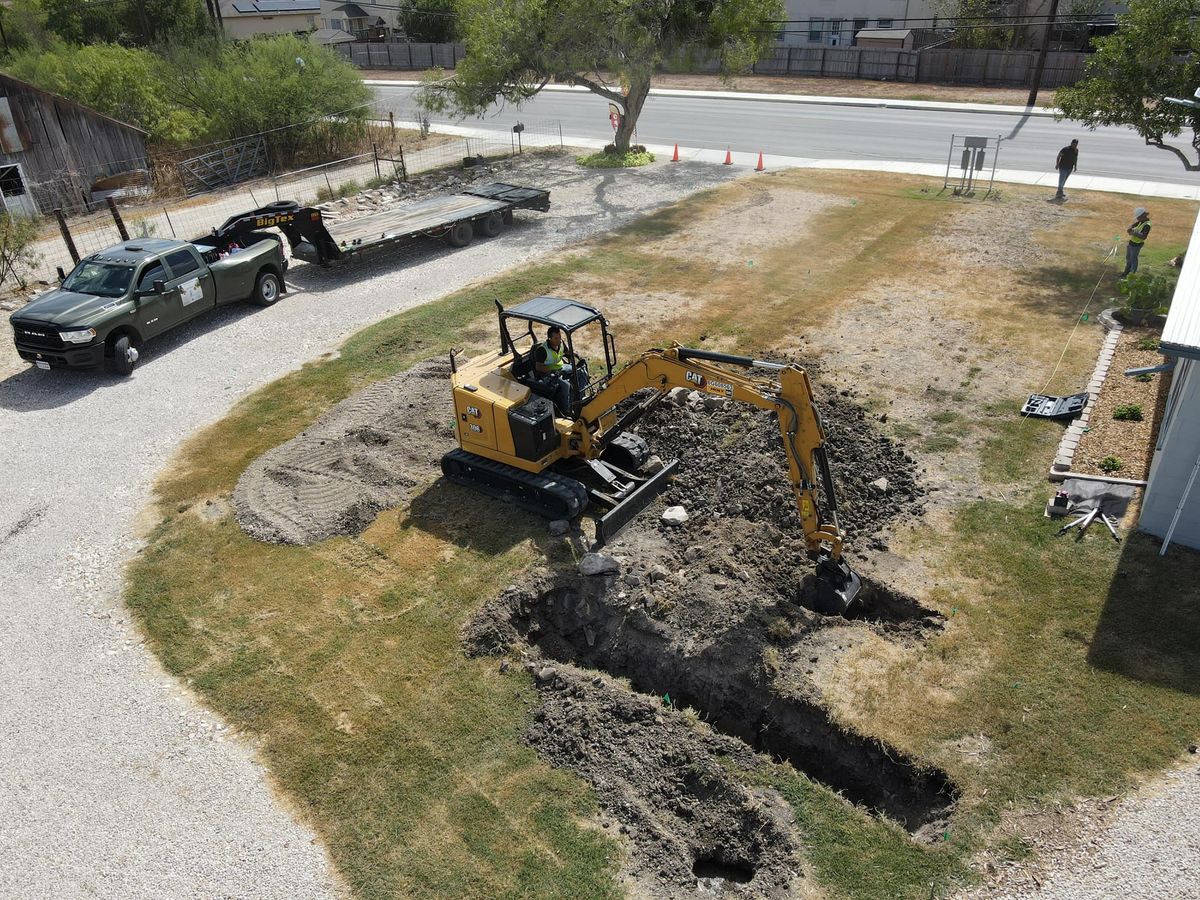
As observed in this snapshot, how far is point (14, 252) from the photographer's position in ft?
66.8

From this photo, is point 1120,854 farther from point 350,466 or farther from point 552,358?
point 350,466

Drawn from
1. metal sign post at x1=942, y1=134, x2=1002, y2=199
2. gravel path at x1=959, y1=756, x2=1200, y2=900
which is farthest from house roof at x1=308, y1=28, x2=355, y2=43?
gravel path at x1=959, y1=756, x2=1200, y2=900

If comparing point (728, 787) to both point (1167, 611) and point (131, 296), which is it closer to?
point (1167, 611)

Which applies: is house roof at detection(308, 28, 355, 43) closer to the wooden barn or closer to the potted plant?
the wooden barn

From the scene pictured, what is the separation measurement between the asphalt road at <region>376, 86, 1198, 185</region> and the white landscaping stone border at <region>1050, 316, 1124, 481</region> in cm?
1390

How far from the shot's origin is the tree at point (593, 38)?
87.2 ft

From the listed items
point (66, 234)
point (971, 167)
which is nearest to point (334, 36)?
point (66, 234)

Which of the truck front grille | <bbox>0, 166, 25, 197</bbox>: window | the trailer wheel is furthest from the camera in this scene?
<bbox>0, 166, 25, 197</bbox>: window

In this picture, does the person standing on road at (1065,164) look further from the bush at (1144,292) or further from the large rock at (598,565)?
the large rock at (598,565)

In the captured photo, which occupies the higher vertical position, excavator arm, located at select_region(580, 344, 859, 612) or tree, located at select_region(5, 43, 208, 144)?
tree, located at select_region(5, 43, 208, 144)

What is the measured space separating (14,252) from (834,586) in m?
20.5

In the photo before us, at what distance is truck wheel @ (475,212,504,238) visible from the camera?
23.5 meters

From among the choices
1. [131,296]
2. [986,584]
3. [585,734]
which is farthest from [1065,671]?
[131,296]

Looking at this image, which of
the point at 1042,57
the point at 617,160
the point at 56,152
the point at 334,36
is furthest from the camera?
the point at 334,36
